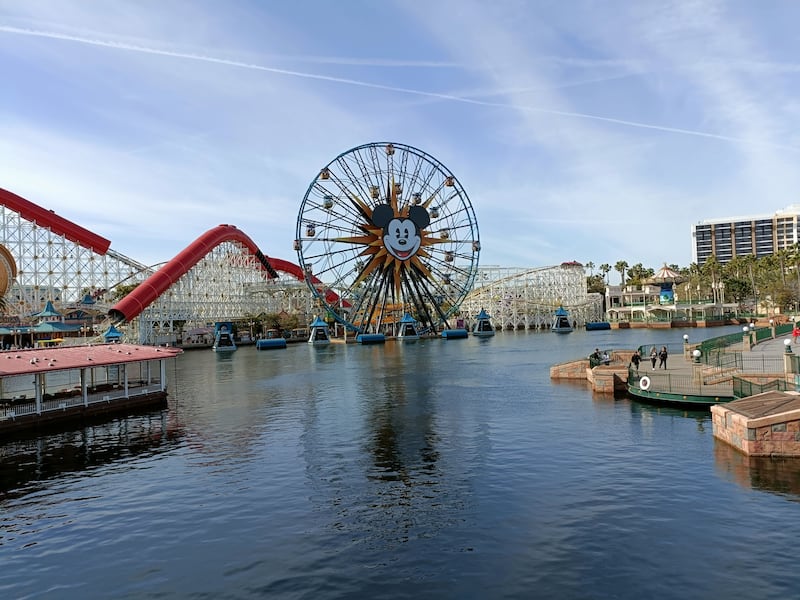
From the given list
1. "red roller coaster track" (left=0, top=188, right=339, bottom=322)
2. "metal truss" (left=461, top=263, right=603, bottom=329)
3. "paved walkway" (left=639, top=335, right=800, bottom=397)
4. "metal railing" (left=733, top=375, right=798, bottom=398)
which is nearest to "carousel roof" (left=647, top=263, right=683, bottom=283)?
"metal truss" (left=461, top=263, right=603, bottom=329)

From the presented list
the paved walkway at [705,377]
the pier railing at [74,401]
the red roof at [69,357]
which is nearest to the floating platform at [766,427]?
the paved walkway at [705,377]

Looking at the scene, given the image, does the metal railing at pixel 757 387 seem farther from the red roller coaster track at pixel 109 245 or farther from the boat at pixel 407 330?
the boat at pixel 407 330

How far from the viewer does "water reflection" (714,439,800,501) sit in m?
20.5

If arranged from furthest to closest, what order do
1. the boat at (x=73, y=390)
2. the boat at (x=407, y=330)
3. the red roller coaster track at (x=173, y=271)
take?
the boat at (x=407, y=330)
the red roller coaster track at (x=173, y=271)
the boat at (x=73, y=390)

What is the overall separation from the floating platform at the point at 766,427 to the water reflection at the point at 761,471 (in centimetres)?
34

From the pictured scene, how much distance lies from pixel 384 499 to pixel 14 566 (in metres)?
10.5

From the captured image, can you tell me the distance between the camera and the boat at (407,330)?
129 m

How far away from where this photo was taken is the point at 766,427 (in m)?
23.7

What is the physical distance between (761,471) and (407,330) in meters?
109

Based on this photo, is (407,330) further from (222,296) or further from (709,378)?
(709,378)

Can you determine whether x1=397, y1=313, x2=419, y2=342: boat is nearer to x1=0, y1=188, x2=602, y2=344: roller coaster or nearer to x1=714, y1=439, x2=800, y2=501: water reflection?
x1=0, y1=188, x2=602, y2=344: roller coaster

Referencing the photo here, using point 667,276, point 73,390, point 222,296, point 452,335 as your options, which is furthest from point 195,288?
point 667,276

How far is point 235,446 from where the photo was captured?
31.1 meters

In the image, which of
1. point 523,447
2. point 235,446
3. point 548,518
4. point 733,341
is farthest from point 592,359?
point 548,518
